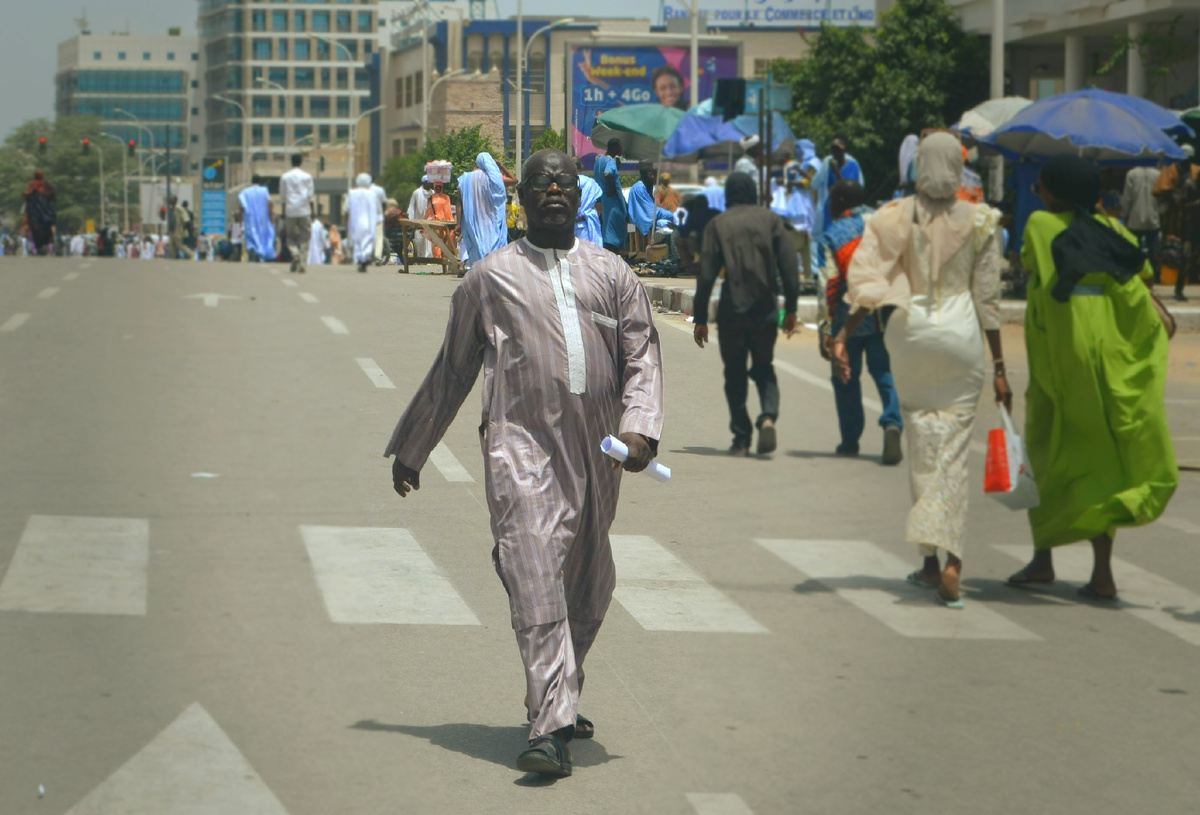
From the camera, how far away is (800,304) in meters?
10.2

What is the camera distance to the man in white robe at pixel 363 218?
586 centimetres

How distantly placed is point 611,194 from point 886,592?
327 cm

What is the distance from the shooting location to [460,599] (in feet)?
22.0

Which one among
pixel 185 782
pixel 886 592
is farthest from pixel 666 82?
pixel 886 592

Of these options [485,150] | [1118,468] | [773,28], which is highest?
[773,28]

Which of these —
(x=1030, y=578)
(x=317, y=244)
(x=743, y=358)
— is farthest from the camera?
(x=1030, y=578)

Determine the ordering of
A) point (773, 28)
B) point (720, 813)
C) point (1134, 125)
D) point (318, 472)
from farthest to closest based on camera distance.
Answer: point (773, 28)
point (1134, 125)
point (318, 472)
point (720, 813)

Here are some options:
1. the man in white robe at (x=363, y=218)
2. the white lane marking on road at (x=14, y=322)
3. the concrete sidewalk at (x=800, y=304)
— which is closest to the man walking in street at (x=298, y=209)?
the man in white robe at (x=363, y=218)

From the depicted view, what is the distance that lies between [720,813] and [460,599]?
216cm

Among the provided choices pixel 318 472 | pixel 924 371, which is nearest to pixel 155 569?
pixel 318 472

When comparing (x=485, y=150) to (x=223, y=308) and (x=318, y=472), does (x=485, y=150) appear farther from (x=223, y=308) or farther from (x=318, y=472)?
(x=223, y=308)

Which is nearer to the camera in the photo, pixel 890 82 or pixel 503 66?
pixel 503 66

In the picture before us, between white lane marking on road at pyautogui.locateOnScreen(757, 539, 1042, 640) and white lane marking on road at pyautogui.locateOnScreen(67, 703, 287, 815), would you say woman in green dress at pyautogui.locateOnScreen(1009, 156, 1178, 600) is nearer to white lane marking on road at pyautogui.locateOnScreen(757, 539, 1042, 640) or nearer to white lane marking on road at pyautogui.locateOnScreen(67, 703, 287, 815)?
white lane marking on road at pyautogui.locateOnScreen(757, 539, 1042, 640)

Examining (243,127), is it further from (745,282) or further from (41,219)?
(41,219)
